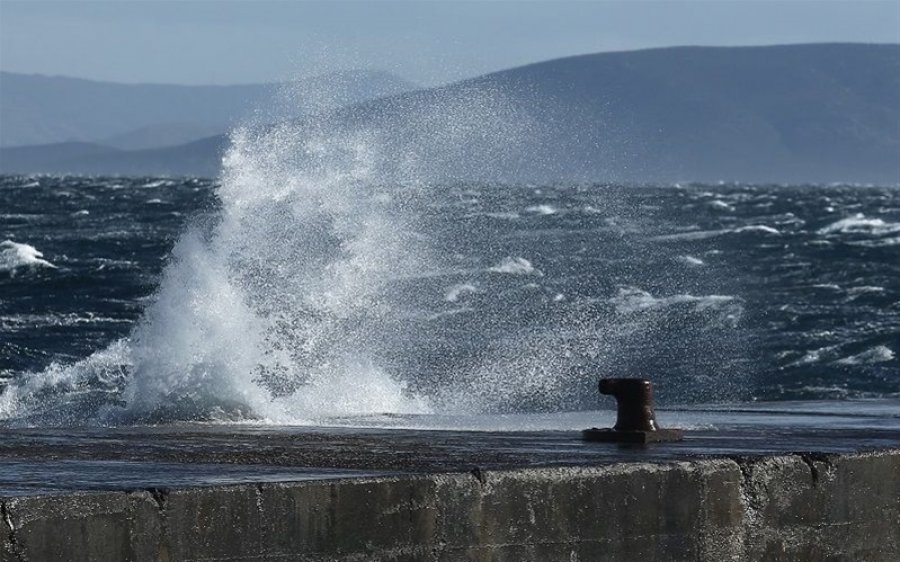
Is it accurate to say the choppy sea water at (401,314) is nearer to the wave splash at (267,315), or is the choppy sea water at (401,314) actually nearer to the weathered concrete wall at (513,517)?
the wave splash at (267,315)

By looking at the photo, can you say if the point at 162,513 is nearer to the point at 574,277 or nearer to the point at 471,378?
the point at 471,378

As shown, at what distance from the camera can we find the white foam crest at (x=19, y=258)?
27634 millimetres

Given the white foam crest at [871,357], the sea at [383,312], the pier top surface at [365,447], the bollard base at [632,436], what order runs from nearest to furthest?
the pier top surface at [365,447]
the bollard base at [632,436]
the sea at [383,312]
the white foam crest at [871,357]

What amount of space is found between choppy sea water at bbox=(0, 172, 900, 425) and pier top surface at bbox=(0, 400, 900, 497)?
1.58 m

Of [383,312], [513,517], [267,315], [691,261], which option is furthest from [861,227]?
[513,517]

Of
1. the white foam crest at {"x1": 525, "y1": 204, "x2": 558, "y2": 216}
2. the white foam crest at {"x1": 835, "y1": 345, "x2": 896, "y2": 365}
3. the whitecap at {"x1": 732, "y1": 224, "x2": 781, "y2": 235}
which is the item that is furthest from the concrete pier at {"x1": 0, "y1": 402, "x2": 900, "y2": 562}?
the white foam crest at {"x1": 525, "y1": 204, "x2": 558, "y2": 216}

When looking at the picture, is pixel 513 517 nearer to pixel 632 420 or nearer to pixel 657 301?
pixel 632 420

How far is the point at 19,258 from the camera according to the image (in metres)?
28.6

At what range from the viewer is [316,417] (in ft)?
32.3

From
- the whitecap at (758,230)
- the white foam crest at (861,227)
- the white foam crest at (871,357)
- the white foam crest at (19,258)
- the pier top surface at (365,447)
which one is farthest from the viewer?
the white foam crest at (861,227)

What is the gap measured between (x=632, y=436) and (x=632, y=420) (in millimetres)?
116

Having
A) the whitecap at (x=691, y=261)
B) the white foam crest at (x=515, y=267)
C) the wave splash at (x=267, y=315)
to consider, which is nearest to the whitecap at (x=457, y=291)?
the wave splash at (x=267, y=315)

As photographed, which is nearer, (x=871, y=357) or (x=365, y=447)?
(x=365, y=447)

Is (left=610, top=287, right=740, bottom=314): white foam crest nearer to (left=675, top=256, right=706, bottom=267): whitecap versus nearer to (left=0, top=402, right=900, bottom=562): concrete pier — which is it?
(left=675, top=256, right=706, bottom=267): whitecap
